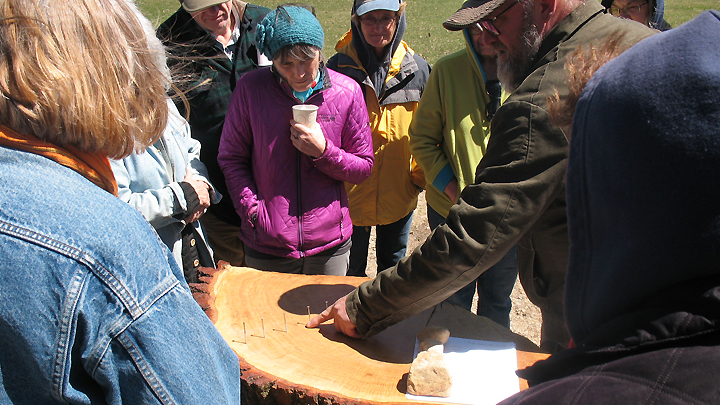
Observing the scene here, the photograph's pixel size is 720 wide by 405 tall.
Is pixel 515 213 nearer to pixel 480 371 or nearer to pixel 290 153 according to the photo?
pixel 480 371

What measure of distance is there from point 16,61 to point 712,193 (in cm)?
101

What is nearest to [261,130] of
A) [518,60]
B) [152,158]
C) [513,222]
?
[152,158]

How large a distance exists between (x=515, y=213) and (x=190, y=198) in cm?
138

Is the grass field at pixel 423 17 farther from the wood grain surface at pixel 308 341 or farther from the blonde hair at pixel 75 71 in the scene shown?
the blonde hair at pixel 75 71

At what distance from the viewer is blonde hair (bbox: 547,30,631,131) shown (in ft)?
3.83

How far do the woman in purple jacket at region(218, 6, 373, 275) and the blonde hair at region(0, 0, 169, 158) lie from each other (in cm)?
143

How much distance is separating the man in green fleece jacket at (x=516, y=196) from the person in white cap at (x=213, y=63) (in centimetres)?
134

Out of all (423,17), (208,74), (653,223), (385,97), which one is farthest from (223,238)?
(423,17)

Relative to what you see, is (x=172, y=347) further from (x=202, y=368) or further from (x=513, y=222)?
(x=513, y=222)

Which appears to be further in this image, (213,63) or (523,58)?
(213,63)

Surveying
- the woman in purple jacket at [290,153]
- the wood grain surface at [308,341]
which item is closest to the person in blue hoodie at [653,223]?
the wood grain surface at [308,341]

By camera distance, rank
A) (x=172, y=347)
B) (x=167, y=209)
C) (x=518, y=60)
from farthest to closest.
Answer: (x=167, y=209)
(x=518, y=60)
(x=172, y=347)

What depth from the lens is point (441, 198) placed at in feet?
9.33

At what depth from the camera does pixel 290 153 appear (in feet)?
8.14
